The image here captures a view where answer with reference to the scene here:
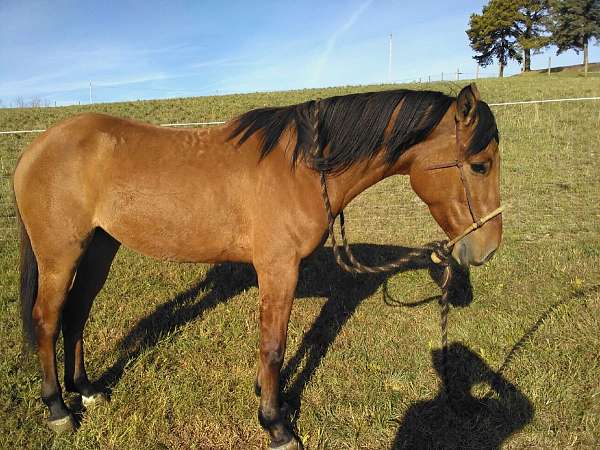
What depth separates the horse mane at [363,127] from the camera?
248 cm

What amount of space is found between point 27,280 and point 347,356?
8.67ft

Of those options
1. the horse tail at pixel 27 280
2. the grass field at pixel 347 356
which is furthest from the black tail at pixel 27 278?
the grass field at pixel 347 356

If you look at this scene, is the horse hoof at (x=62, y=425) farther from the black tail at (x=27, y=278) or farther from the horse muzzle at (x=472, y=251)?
the horse muzzle at (x=472, y=251)

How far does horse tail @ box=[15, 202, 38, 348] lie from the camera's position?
287cm

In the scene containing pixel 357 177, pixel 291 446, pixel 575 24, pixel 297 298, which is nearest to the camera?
pixel 291 446

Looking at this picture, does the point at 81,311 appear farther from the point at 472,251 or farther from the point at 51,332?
the point at 472,251

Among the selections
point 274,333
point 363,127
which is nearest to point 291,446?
point 274,333

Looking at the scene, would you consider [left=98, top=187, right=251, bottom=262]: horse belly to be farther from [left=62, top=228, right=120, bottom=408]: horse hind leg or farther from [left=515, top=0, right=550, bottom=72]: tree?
[left=515, top=0, right=550, bottom=72]: tree

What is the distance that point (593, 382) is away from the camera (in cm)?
290

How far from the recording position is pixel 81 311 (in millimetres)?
3006

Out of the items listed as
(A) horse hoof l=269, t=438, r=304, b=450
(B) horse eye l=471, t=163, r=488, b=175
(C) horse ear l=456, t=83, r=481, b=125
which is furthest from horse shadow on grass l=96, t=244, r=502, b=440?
(C) horse ear l=456, t=83, r=481, b=125

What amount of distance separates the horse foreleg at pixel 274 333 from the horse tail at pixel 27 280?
1.75m

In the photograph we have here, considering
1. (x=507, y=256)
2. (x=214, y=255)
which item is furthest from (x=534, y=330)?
(x=214, y=255)

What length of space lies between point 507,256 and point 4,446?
565cm
